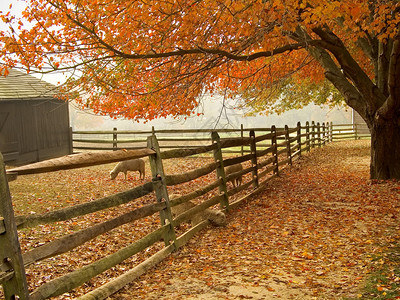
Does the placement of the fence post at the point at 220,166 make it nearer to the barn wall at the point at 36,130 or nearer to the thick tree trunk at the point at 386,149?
the thick tree trunk at the point at 386,149

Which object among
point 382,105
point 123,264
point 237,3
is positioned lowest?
point 123,264

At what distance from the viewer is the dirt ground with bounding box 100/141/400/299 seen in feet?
15.5

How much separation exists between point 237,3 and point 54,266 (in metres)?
Answer: 5.86

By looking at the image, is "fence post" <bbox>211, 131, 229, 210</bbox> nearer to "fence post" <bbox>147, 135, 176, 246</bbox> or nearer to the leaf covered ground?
the leaf covered ground

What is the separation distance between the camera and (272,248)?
20.9ft

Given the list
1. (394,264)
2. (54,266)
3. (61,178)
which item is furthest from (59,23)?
(394,264)

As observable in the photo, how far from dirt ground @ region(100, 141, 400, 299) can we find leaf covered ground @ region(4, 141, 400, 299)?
1cm

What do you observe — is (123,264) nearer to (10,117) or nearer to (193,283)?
(193,283)

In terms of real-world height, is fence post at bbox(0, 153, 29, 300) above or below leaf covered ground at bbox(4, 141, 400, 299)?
above

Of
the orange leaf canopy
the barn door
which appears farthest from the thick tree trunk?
the barn door

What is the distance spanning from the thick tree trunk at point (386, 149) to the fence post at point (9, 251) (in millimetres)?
10535

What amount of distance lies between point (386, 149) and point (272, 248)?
275 inches

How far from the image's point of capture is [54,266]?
20.5 feet

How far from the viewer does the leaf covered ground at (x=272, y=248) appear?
4781 mm
